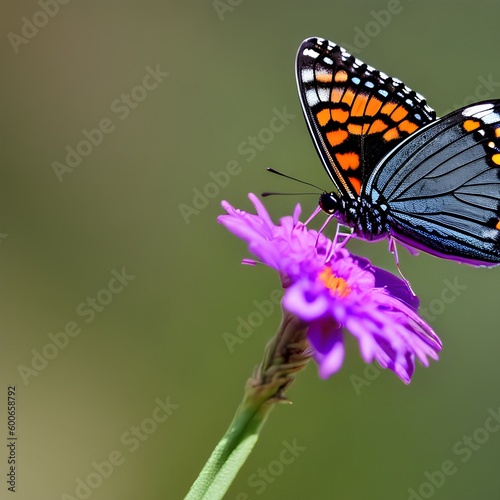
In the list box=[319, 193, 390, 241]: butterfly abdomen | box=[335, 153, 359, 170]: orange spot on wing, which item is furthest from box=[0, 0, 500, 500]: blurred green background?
box=[335, 153, 359, 170]: orange spot on wing

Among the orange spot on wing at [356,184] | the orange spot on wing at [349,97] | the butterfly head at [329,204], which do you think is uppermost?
the orange spot on wing at [349,97]
